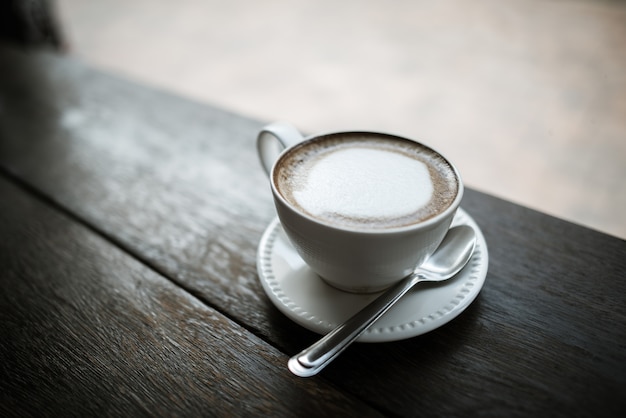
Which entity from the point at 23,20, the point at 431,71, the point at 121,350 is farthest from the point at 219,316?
the point at 431,71

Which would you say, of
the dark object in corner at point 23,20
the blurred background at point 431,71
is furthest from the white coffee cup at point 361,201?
the dark object in corner at point 23,20

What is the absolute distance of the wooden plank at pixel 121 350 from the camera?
38 cm

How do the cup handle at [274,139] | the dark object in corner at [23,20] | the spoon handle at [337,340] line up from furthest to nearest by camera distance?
1. the dark object in corner at [23,20]
2. the cup handle at [274,139]
3. the spoon handle at [337,340]

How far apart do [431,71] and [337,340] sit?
7.00 feet

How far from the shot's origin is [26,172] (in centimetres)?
67

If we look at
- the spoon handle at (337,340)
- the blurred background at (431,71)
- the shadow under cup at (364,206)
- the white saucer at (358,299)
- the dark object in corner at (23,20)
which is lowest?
the blurred background at (431,71)

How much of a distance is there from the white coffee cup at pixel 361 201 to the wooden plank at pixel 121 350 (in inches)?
3.8

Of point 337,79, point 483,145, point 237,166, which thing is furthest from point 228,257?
point 337,79

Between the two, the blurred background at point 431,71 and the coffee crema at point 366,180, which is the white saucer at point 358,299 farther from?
the blurred background at point 431,71

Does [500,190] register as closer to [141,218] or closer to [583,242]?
[583,242]

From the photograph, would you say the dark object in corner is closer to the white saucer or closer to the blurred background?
the blurred background

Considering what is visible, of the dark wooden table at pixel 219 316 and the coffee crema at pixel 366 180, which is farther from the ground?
the coffee crema at pixel 366 180

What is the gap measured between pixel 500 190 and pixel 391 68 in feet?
3.32

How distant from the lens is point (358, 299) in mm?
440
